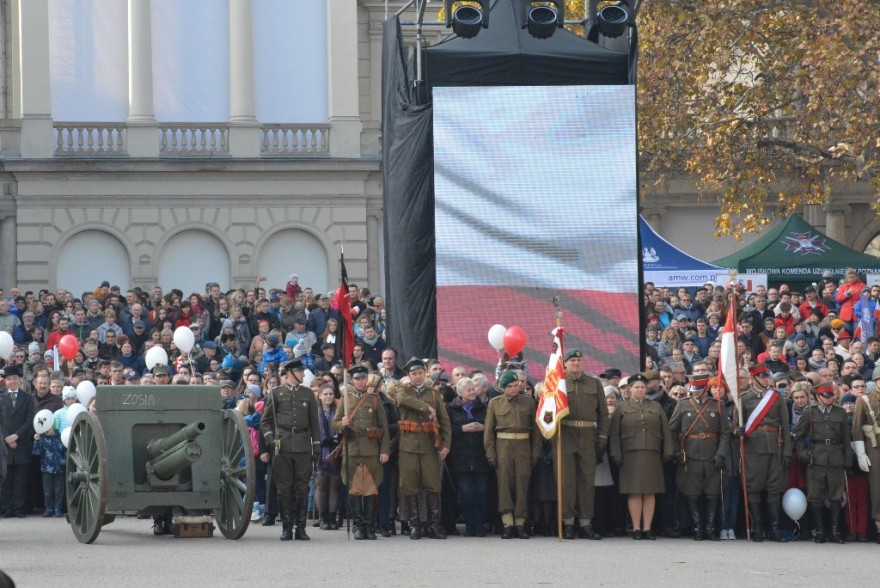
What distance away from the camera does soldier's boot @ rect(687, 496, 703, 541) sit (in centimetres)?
1914

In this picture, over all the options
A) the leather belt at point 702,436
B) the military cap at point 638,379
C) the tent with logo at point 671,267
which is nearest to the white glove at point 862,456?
the leather belt at point 702,436

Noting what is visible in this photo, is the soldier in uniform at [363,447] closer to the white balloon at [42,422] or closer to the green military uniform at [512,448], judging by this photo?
the green military uniform at [512,448]

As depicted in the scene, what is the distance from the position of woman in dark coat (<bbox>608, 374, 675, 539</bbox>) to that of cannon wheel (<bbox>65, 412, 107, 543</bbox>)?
4920 mm

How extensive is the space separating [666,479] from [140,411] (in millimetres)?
5103

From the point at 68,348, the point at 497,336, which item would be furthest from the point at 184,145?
the point at 497,336

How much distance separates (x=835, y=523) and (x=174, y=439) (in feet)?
20.7

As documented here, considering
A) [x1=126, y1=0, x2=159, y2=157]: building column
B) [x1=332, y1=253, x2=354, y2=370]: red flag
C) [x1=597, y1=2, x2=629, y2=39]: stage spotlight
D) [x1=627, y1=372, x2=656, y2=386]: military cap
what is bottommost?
[x1=627, y1=372, x2=656, y2=386]: military cap

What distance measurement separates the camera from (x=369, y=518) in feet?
62.2

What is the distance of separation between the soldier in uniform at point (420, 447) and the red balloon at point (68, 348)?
8240mm

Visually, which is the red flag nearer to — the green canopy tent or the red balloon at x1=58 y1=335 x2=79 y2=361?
the red balloon at x1=58 y1=335 x2=79 y2=361

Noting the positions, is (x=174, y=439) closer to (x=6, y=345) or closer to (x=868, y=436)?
(x=868, y=436)

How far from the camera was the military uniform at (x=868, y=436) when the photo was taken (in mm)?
19328

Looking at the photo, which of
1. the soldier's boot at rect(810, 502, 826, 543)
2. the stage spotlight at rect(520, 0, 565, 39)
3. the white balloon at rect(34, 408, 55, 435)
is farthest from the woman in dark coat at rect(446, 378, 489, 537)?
the stage spotlight at rect(520, 0, 565, 39)

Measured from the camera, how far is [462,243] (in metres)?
22.7
